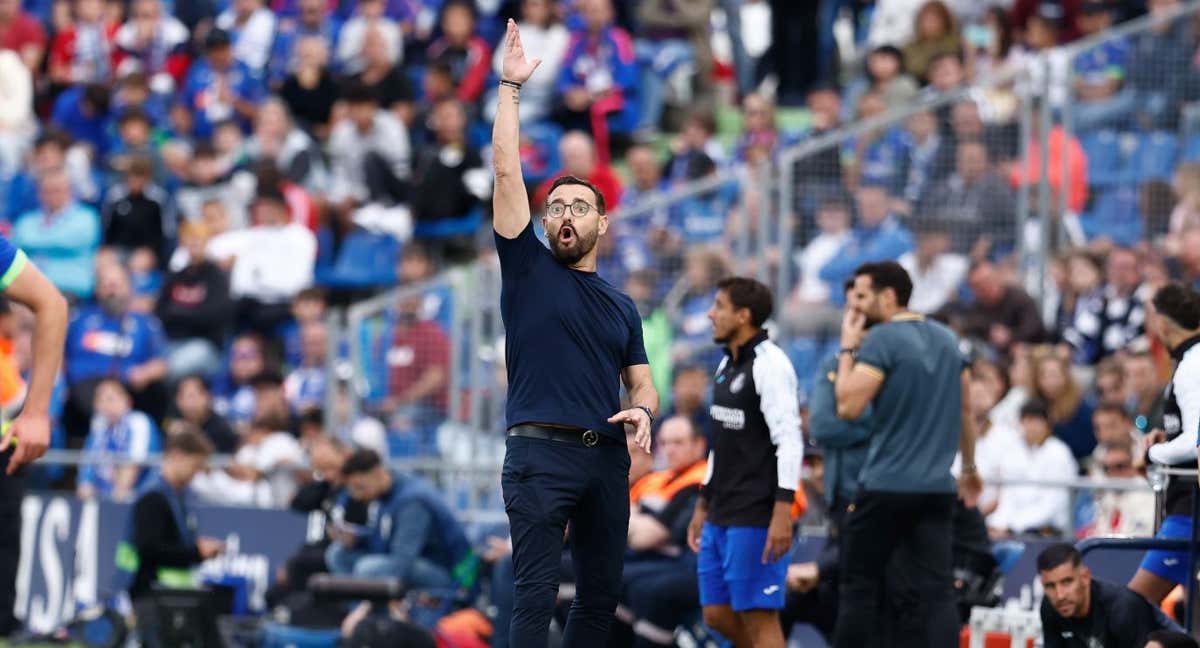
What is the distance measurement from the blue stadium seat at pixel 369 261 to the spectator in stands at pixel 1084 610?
31.9 ft

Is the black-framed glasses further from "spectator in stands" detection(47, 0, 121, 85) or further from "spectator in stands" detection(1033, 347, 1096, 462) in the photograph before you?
"spectator in stands" detection(47, 0, 121, 85)

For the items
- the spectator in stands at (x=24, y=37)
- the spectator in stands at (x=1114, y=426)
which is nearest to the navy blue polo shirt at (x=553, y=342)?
the spectator in stands at (x=1114, y=426)

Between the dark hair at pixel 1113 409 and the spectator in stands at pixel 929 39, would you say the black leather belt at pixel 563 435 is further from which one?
the spectator in stands at pixel 929 39

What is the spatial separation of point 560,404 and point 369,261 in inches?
415

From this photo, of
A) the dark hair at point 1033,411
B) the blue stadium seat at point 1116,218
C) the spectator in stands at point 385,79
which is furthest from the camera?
the spectator in stands at point 385,79

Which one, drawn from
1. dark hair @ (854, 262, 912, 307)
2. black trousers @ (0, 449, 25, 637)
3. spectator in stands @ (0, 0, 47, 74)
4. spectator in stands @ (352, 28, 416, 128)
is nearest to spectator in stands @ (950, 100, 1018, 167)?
dark hair @ (854, 262, 912, 307)

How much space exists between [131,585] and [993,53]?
8315 mm

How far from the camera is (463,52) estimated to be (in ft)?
67.4

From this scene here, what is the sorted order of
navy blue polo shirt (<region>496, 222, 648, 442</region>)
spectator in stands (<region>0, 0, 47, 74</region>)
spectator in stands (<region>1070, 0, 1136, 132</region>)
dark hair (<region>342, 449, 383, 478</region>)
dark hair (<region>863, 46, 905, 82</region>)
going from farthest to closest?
spectator in stands (<region>0, 0, 47, 74</region>) → dark hair (<region>863, 46, 905, 82</region>) → spectator in stands (<region>1070, 0, 1136, 132</region>) → dark hair (<region>342, 449, 383, 478</region>) → navy blue polo shirt (<region>496, 222, 648, 442</region>)

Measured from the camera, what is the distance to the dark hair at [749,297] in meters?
10.1

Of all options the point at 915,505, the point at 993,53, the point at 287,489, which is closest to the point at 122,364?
the point at 287,489

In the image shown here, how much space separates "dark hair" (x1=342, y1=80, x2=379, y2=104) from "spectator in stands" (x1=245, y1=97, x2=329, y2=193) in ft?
1.81

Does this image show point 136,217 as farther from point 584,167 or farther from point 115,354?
point 584,167

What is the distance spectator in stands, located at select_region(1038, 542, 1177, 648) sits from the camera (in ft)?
31.5
